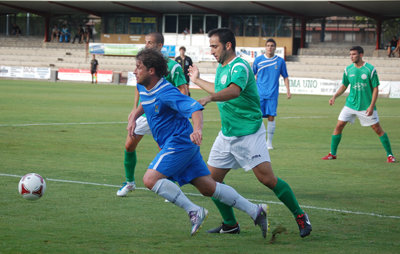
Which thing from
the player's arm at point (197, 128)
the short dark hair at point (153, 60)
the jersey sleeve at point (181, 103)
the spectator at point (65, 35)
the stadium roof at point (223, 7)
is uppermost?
the stadium roof at point (223, 7)

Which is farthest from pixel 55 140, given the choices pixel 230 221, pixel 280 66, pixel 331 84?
pixel 331 84

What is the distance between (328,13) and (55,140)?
44697 mm

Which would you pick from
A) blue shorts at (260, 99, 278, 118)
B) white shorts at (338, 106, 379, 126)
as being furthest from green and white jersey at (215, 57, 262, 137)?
blue shorts at (260, 99, 278, 118)

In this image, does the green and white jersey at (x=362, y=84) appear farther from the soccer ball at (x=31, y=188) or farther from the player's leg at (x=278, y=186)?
the soccer ball at (x=31, y=188)

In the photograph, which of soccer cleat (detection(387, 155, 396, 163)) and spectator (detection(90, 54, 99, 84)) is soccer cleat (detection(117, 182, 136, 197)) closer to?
soccer cleat (detection(387, 155, 396, 163))

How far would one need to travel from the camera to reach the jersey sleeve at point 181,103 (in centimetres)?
561

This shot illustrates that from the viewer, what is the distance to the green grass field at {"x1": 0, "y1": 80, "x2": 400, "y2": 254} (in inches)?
225

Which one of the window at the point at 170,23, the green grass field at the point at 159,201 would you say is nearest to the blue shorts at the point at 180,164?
the green grass field at the point at 159,201

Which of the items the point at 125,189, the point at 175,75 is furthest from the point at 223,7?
the point at 125,189

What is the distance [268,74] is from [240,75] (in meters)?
8.24

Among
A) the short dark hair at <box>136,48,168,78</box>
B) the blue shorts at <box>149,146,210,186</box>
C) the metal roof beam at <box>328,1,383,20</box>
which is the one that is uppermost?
the metal roof beam at <box>328,1,383,20</box>

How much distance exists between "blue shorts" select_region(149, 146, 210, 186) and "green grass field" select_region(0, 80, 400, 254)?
1.84ft

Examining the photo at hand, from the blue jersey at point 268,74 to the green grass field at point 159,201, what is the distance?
1.23 meters

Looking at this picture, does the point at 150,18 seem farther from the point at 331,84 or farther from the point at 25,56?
the point at 331,84
